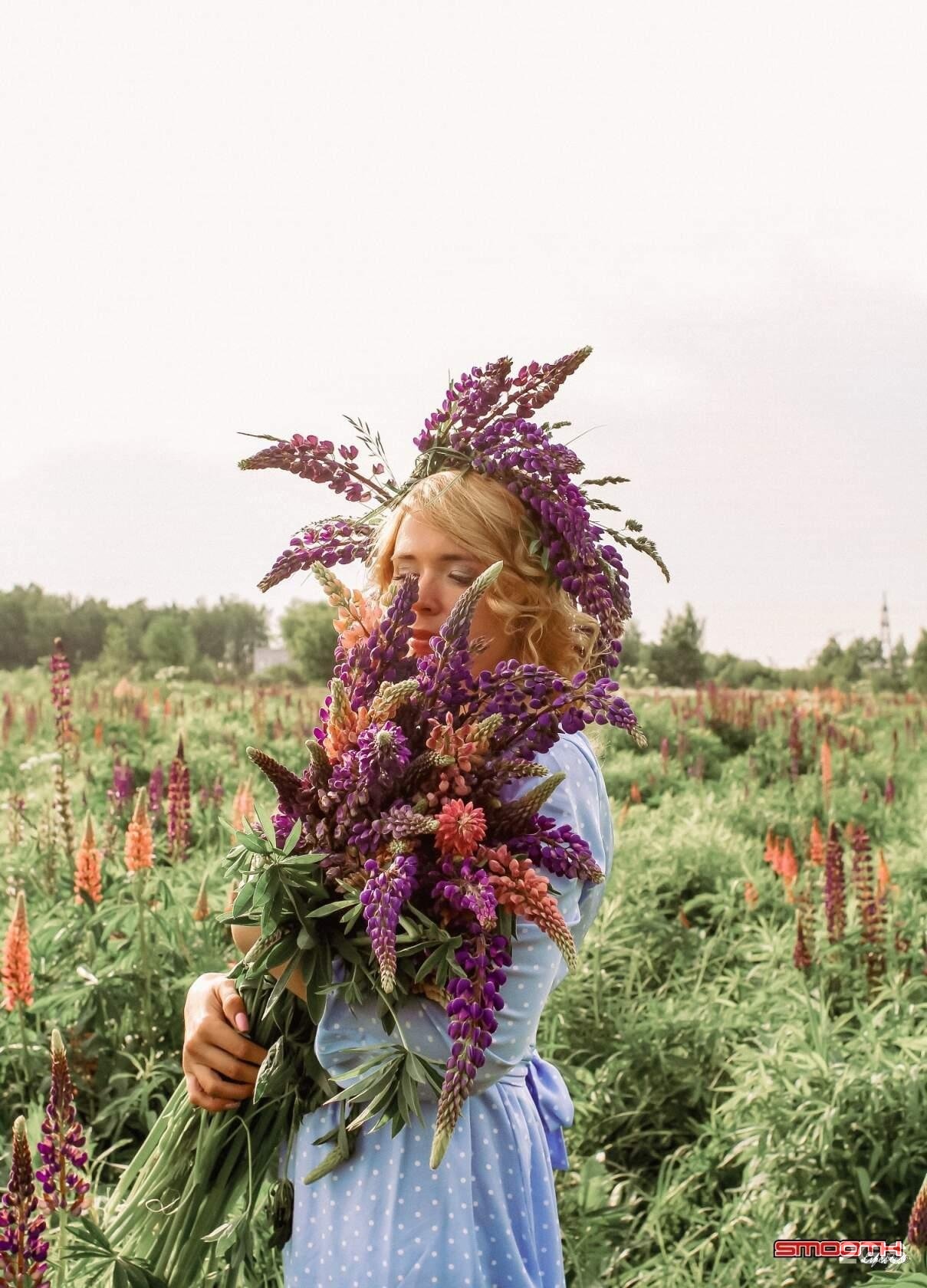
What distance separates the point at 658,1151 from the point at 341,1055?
3028 millimetres

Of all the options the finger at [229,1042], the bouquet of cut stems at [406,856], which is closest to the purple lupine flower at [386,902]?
the bouquet of cut stems at [406,856]

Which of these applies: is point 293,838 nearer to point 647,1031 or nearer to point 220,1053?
point 220,1053

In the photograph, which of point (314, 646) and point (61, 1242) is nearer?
point (61, 1242)

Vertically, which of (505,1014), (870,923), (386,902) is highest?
(386,902)

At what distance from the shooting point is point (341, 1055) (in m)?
1.82

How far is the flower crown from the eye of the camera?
216 centimetres

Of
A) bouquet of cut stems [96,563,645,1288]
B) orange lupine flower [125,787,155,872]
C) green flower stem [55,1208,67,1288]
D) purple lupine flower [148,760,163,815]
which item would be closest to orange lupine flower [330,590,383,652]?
bouquet of cut stems [96,563,645,1288]

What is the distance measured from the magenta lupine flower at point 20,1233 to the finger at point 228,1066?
48cm

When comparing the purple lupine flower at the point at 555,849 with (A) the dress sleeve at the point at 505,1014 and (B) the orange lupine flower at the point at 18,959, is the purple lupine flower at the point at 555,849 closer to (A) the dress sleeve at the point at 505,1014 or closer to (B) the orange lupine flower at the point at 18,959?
(A) the dress sleeve at the point at 505,1014

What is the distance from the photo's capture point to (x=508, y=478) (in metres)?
2.26

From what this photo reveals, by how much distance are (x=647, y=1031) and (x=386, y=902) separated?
3386mm

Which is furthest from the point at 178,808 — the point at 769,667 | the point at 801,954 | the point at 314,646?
the point at 769,667

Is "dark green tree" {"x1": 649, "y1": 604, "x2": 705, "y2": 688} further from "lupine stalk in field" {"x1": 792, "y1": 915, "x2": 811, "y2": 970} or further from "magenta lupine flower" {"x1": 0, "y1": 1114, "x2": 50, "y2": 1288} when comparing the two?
"magenta lupine flower" {"x1": 0, "y1": 1114, "x2": 50, "y2": 1288}

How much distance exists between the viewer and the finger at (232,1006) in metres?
1.95
